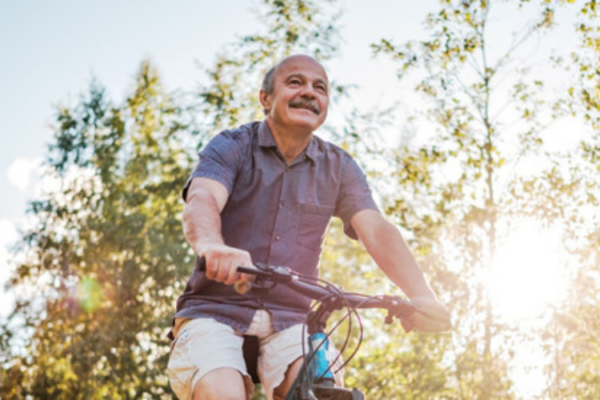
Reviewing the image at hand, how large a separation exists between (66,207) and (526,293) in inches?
566

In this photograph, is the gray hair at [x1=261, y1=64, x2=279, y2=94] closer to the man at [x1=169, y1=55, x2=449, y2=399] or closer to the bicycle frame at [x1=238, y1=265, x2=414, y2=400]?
the man at [x1=169, y1=55, x2=449, y2=399]

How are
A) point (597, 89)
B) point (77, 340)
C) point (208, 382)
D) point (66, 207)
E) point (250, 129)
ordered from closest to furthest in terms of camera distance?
point (208, 382) → point (250, 129) → point (597, 89) → point (77, 340) → point (66, 207)

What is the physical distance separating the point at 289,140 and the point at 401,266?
0.79m

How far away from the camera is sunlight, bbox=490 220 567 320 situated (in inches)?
311

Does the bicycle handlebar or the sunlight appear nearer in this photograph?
the bicycle handlebar

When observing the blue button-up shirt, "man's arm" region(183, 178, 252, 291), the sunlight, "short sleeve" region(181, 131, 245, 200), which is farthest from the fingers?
the sunlight

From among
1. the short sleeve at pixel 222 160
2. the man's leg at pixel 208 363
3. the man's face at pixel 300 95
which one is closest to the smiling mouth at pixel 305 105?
the man's face at pixel 300 95

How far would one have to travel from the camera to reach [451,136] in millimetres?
8930

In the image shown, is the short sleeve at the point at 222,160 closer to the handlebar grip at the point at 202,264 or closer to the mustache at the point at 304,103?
the mustache at the point at 304,103

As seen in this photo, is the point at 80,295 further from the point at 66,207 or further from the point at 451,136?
the point at 451,136

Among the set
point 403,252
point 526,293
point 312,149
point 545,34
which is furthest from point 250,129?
point 545,34

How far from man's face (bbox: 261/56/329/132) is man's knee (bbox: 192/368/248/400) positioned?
1.19m

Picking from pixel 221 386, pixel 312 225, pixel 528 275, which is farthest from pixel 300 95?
pixel 528 275

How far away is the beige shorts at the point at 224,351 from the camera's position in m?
2.90
